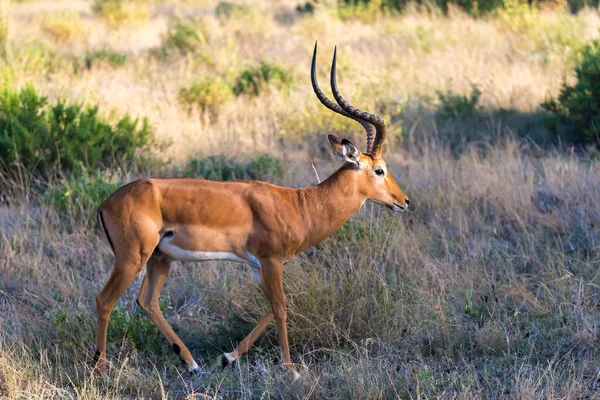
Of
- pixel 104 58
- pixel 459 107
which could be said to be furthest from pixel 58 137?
pixel 104 58

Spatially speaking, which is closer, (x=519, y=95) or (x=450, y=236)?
(x=450, y=236)

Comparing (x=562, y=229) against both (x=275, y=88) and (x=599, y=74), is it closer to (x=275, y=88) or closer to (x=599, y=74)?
(x=599, y=74)

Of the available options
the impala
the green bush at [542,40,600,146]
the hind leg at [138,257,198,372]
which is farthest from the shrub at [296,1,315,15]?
the hind leg at [138,257,198,372]

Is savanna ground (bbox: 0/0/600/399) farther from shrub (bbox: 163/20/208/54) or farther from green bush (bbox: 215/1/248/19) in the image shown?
green bush (bbox: 215/1/248/19)

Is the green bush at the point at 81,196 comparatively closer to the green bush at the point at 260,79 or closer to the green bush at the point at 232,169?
the green bush at the point at 232,169

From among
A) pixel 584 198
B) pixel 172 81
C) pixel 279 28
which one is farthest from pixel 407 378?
pixel 279 28

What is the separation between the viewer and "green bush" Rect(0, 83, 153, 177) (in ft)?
29.5

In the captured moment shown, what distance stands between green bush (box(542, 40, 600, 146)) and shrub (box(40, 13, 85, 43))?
11833mm

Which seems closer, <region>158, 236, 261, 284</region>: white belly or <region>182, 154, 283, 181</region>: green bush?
Result: <region>158, 236, 261, 284</region>: white belly

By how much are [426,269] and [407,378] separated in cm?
173

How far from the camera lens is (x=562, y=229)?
7.38 meters

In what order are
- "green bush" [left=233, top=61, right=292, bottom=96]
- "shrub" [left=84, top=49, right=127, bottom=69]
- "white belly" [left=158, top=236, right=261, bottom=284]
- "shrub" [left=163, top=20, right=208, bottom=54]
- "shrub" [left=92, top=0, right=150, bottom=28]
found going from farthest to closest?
"shrub" [left=92, top=0, right=150, bottom=28] < "shrub" [left=163, top=20, right=208, bottom=54] < "shrub" [left=84, top=49, right=127, bottom=69] < "green bush" [left=233, top=61, right=292, bottom=96] < "white belly" [left=158, top=236, right=261, bottom=284]

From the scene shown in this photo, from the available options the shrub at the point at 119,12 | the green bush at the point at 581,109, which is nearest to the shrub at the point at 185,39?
the shrub at the point at 119,12

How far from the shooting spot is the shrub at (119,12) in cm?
2240
